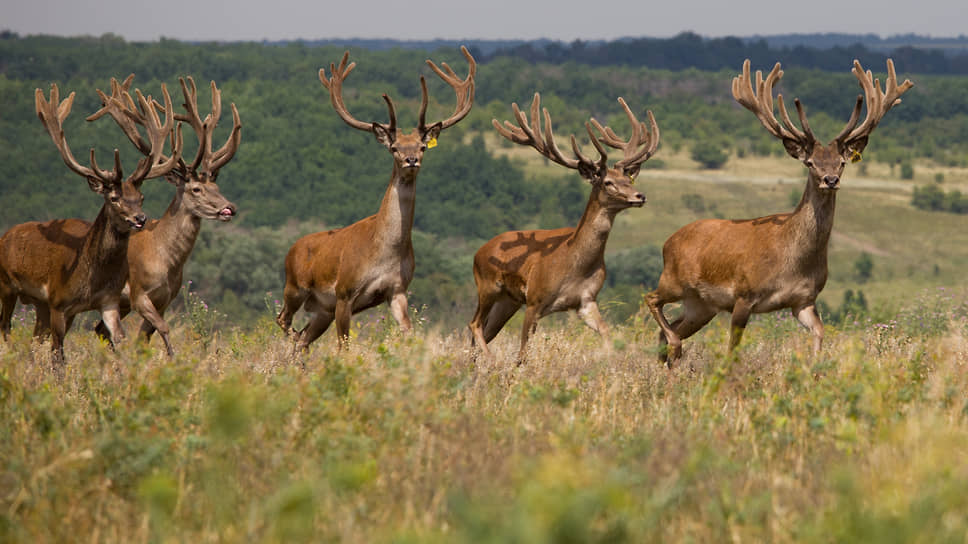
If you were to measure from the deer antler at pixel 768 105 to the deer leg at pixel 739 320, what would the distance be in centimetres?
137

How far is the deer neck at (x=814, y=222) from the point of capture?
9.32m

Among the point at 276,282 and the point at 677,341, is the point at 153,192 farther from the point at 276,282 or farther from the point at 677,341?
the point at 677,341

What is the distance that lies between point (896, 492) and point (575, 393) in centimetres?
242

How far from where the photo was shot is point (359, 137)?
98438mm

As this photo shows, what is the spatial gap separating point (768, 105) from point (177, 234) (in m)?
5.31

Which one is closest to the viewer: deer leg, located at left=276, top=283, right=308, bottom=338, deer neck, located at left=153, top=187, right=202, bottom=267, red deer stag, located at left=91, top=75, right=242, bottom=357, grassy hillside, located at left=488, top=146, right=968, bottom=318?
red deer stag, located at left=91, top=75, right=242, bottom=357

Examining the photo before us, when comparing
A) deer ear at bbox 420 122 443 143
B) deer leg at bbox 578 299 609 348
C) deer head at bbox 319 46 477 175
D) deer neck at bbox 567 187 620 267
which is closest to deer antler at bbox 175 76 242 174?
deer head at bbox 319 46 477 175

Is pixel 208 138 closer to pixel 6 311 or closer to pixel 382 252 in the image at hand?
pixel 382 252

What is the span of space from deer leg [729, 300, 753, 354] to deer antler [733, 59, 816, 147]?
4.50 ft

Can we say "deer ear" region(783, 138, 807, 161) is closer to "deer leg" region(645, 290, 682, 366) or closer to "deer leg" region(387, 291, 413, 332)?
"deer leg" region(645, 290, 682, 366)

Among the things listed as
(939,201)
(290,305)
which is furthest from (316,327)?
(939,201)

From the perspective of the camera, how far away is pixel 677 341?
10297mm

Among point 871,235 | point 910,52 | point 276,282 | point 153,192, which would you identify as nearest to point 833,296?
point 871,235

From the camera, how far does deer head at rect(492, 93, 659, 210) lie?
33.2 ft
